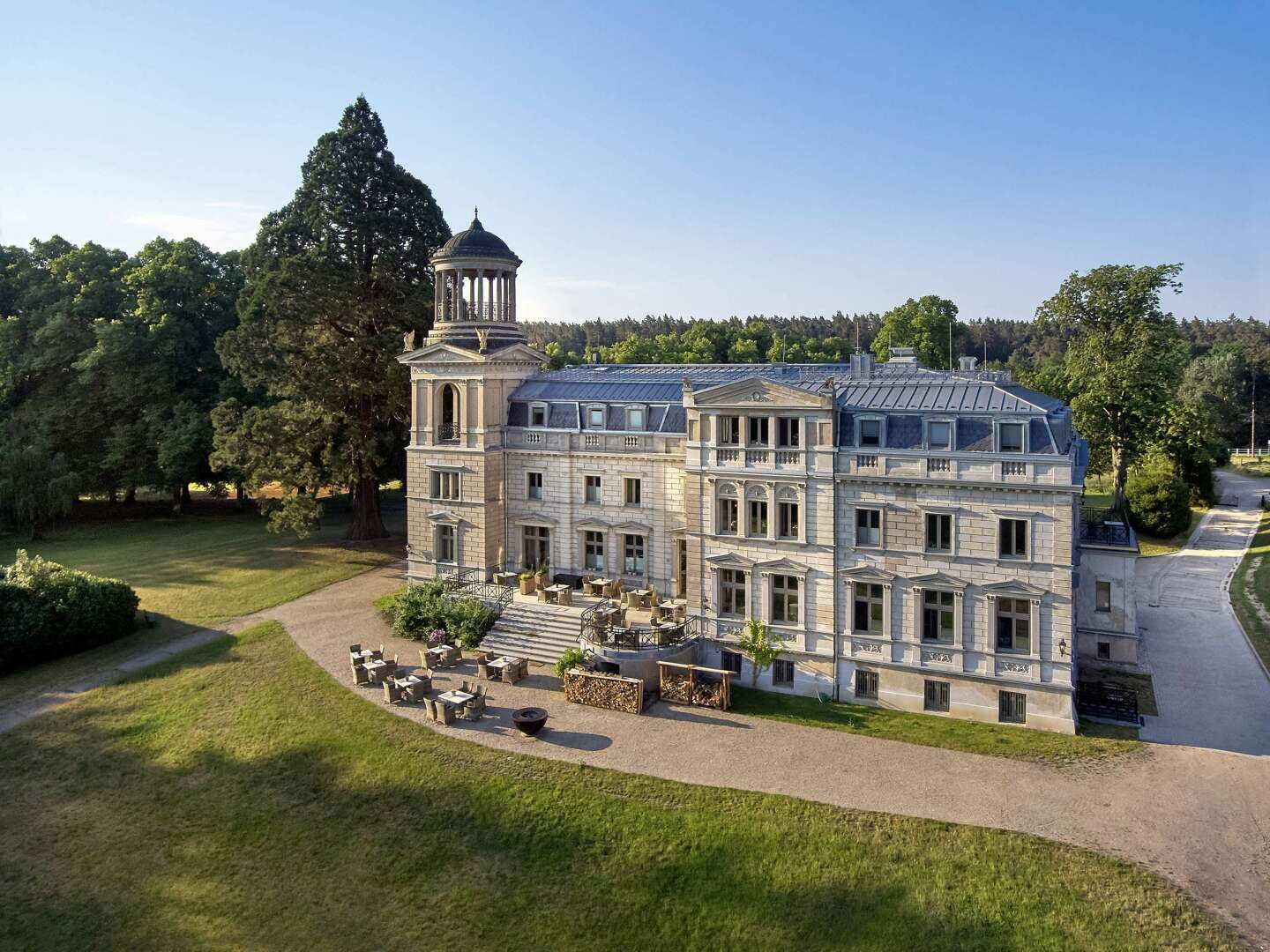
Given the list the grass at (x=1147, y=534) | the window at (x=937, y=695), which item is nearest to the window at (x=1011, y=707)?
the window at (x=937, y=695)

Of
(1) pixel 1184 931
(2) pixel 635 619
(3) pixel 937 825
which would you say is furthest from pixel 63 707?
(1) pixel 1184 931

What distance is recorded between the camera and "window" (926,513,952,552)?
25.7 m

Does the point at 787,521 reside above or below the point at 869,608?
above

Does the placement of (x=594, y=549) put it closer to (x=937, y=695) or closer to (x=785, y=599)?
(x=785, y=599)

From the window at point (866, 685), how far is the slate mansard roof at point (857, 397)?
7.76 m

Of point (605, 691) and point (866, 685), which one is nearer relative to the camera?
point (605, 691)

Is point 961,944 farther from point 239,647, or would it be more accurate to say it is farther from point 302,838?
point 239,647

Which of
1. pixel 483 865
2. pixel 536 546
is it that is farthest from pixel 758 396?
pixel 483 865

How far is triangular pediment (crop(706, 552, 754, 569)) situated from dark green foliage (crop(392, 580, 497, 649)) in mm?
9572

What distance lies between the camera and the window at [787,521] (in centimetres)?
2789

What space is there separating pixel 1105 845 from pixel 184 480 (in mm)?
55769

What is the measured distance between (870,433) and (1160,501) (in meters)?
33.9

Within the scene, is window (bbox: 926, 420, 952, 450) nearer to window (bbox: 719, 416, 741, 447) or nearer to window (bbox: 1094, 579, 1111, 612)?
window (bbox: 719, 416, 741, 447)

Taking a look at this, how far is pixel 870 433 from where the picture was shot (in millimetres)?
26781
